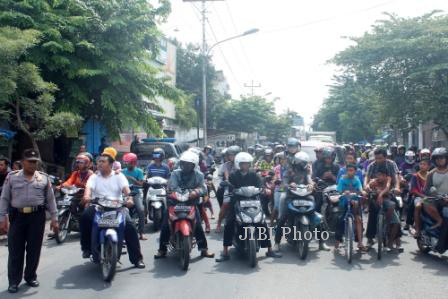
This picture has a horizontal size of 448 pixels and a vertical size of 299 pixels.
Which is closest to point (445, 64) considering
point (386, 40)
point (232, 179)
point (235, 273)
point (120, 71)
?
point (386, 40)

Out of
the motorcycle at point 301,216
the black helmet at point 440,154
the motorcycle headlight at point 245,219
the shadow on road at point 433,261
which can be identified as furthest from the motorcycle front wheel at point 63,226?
the black helmet at point 440,154

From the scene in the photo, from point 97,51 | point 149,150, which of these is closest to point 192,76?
point 149,150

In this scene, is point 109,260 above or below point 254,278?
above

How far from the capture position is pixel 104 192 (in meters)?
6.57

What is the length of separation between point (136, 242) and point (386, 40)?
15028 millimetres

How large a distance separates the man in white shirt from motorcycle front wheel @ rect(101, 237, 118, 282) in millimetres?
519

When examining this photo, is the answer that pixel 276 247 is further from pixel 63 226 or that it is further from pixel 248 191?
pixel 63 226

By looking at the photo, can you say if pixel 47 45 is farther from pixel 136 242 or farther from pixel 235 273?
pixel 235 273

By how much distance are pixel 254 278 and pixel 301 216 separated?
1.44 metres

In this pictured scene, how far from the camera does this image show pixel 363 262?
740 cm

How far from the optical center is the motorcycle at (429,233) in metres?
7.33

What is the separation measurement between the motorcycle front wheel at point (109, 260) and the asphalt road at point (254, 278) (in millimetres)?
122

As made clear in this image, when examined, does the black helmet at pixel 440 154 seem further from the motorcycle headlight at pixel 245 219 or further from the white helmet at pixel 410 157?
the white helmet at pixel 410 157

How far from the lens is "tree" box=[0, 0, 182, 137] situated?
42.6ft
